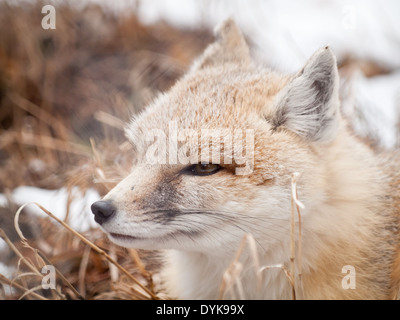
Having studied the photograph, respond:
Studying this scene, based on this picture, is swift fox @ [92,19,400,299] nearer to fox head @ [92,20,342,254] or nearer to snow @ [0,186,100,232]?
fox head @ [92,20,342,254]

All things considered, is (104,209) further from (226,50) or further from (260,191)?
(226,50)

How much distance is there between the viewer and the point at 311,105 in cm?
199

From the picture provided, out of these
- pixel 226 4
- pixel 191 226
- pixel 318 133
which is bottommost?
pixel 191 226

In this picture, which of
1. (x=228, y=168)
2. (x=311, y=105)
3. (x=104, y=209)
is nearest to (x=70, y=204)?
(x=104, y=209)

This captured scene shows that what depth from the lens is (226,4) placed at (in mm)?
4875

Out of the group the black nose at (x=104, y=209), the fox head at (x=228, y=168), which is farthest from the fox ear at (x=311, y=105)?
the black nose at (x=104, y=209)

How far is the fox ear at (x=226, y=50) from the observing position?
2.71 metres

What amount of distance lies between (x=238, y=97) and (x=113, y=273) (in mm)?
1297

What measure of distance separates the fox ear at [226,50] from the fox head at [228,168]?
0.67 m

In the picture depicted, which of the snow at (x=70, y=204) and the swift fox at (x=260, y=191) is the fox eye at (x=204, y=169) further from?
the snow at (x=70, y=204)

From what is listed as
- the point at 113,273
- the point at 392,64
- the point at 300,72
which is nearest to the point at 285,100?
the point at 300,72

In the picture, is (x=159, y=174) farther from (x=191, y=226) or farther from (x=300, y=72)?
(x=300, y=72)

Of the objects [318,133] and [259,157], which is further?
[318,133]

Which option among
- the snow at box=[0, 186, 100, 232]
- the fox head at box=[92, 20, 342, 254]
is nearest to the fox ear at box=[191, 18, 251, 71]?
the fox head at box=[92, 20, 342, 254]
